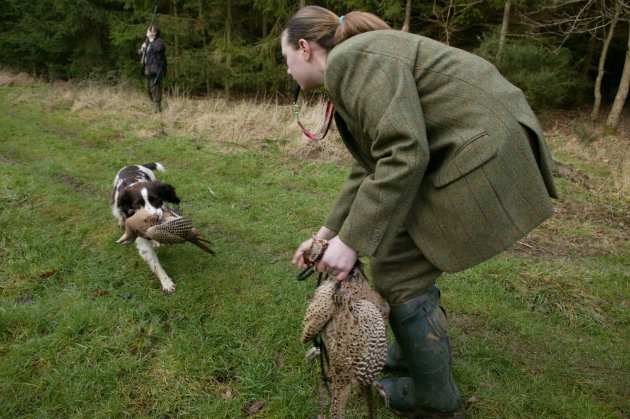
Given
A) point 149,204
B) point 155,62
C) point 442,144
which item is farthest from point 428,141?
point 155,62

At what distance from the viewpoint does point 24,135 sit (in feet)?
27.3

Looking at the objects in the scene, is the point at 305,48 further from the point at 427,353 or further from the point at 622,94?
the point at 622,94

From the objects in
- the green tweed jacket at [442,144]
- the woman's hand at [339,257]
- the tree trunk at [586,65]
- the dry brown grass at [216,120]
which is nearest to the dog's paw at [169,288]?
the woman's hand at [339,257]

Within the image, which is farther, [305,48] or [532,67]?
[532,67]

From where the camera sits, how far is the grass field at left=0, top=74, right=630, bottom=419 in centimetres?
234

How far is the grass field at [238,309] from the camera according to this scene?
234 centimetres

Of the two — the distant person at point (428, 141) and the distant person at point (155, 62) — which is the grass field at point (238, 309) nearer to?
the distant person at point (428, 141)

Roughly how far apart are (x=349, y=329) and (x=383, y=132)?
934 millimetres

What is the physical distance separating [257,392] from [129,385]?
82 cm

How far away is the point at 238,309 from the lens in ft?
10.1

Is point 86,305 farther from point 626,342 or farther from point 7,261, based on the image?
point 626,342

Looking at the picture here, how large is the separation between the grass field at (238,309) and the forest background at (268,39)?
291 inches

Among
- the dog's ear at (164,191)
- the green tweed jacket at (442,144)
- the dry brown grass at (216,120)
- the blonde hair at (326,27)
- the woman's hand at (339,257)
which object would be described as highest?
the blonde hair at (326,27)

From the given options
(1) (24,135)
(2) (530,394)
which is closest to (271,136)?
(1) (24,135)
